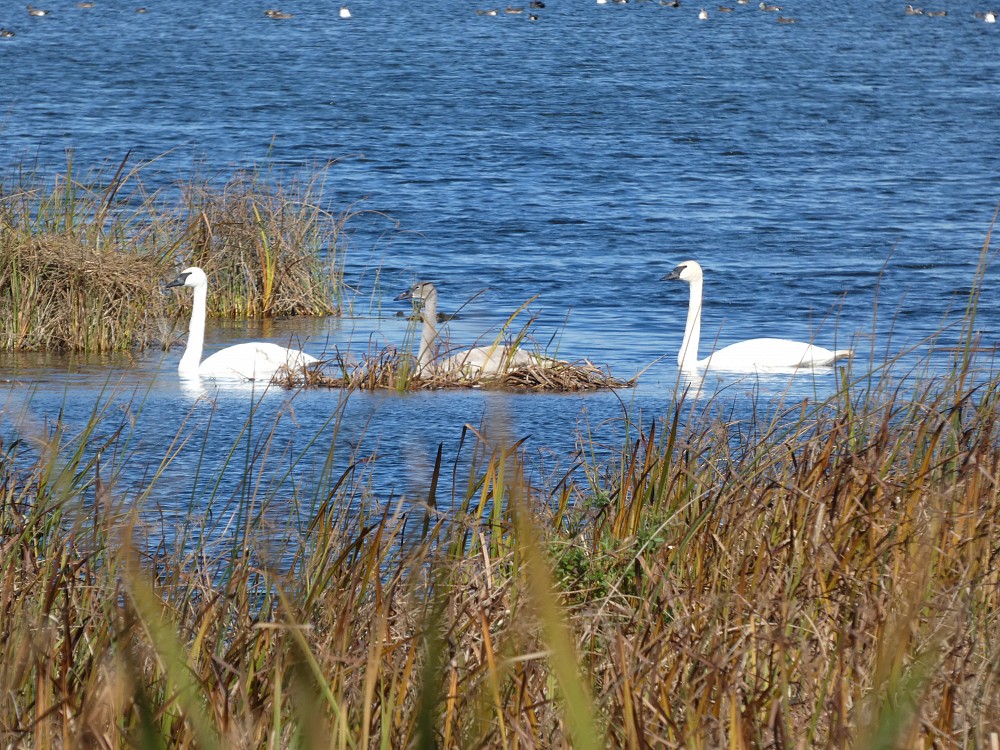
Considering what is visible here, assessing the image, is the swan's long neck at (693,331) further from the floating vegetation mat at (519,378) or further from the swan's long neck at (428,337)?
the swan's long neck at (428,337)

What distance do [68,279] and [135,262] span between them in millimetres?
478

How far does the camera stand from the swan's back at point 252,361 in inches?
393

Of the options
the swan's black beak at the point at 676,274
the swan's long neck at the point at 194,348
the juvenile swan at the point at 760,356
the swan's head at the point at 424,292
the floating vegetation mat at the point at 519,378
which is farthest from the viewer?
the swan's black beak at the point at 676,274

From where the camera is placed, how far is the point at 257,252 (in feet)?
42.8

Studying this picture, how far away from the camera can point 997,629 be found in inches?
131

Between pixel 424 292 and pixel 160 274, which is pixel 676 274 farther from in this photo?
pixel 160 274

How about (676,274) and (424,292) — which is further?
(676,274)

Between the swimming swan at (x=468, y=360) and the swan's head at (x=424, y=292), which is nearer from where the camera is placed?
the swimming swan at (x=468, y=360)

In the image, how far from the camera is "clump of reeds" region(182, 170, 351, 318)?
12.7 m

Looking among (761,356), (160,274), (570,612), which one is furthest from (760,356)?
(570,612)

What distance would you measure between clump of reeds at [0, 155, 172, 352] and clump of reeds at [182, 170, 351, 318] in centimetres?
108

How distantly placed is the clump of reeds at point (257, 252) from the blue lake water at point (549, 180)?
311mm

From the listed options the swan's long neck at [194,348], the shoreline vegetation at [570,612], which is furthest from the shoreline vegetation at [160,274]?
the shoreline vegetation at [570,612]

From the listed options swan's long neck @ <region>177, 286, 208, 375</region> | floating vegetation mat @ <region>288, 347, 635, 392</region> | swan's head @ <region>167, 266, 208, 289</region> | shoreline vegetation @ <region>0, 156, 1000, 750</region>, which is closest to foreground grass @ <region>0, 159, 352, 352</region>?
swan's head @ <region>167, 266, 208, 289</region>
